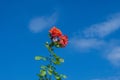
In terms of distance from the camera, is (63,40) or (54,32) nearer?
(54,32)

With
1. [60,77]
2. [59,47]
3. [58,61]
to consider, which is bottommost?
[60,77]

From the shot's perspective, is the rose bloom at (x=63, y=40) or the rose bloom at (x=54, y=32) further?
the rose bloom at (x=63, y=40)

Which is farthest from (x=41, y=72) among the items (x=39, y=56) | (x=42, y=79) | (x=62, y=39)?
(x=62, y=39)

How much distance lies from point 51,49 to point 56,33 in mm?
829

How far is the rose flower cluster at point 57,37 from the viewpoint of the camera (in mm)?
9523

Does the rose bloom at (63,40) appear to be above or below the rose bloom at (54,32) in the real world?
below

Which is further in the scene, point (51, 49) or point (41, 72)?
point (51, 49)

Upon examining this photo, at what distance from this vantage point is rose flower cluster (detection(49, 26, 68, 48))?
9523 mm

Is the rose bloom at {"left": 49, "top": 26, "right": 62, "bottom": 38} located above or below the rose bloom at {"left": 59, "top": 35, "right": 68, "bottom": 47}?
above

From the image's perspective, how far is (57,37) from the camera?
9.69m

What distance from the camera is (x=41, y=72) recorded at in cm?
916

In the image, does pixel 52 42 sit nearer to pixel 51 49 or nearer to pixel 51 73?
pixel 51 49

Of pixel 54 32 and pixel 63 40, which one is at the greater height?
pixel 54 32

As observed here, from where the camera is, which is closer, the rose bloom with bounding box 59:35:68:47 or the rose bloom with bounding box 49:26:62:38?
the rose bloom with bounding box 49:26:62:38
